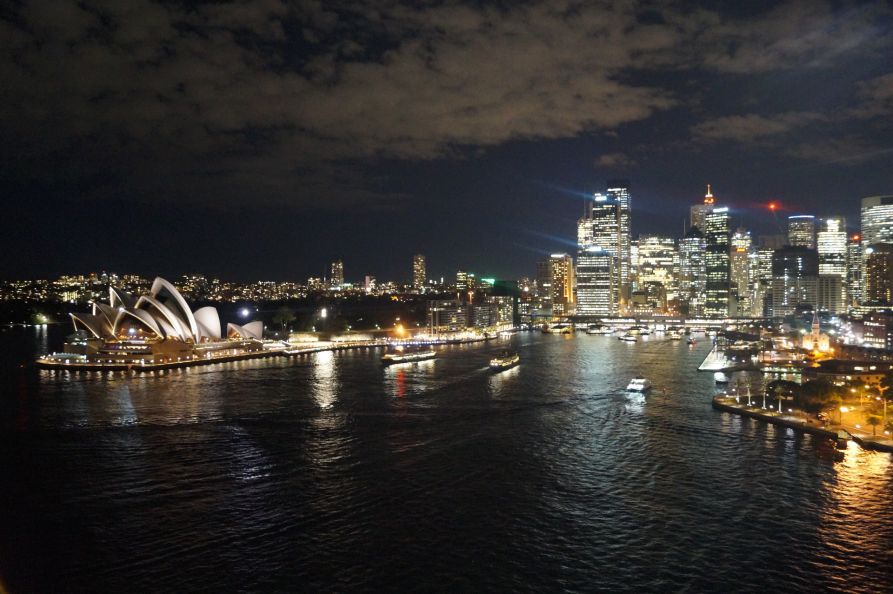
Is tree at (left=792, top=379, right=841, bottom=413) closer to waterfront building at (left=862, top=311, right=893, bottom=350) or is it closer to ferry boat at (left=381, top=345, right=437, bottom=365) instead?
ferry boat at (left=381, top=345, right=437, bottom=365)

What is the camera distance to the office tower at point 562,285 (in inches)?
3150

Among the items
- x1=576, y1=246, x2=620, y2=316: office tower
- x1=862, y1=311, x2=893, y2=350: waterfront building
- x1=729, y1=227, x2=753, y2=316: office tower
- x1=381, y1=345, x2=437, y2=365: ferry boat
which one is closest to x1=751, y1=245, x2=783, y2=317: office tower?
x1=729, y1=227, x2=753, y2=316: office tower

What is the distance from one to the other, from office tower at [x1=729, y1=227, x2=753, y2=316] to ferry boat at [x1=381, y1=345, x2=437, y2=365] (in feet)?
179

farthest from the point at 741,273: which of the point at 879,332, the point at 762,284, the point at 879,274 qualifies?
the point at 879,332

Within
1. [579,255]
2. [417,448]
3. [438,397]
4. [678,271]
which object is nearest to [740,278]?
[678,271]

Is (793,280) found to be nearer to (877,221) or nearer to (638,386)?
(877,221)

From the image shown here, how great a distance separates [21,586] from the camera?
282 inches

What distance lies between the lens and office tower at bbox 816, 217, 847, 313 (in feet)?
234

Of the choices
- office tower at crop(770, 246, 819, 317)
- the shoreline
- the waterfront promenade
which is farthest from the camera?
office tower at crop(770, 246, 819, 317)

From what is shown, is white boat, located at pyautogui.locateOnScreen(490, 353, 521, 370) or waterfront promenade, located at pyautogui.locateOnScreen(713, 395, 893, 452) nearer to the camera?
waterfront promenade, located at pyautogui.locateOnScreen(713, 395, 893, 452)

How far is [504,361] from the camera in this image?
25.8 metres

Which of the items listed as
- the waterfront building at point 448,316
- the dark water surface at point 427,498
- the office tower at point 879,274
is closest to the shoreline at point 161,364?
the dark water surface at point 427,498

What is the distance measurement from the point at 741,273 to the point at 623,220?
54.0 feet

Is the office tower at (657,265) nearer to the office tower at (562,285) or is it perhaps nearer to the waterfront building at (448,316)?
the office tower at (562,285)
